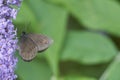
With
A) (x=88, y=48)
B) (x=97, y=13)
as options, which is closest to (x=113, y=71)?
(x=88, y=48)

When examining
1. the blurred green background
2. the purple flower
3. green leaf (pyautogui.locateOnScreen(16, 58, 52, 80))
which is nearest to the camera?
the purple flower

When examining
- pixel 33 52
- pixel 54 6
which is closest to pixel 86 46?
pixel 54 6

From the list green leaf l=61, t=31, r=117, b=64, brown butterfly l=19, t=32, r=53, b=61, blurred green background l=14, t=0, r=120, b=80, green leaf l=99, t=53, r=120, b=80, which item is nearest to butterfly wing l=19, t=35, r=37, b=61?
brown butterfly l=19, t=32, r=53, b=61

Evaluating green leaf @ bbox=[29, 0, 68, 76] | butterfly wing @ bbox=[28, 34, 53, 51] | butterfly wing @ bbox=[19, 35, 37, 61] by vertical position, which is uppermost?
butterfly wing @ bbox=[28, 34, 53, 51]

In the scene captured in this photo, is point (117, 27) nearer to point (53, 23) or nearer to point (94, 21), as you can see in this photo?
point (94, 21)

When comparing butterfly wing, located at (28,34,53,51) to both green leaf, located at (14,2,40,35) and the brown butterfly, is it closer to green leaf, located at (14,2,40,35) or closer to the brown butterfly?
the brown butterfly

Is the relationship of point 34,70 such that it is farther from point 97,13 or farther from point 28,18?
point 97,13

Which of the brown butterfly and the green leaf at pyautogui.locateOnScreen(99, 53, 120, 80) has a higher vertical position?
the brown butterfly
